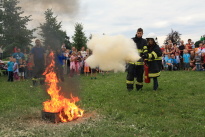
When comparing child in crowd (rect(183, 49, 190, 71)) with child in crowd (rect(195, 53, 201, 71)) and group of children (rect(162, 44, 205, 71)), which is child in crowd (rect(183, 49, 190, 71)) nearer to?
group of children (rect(162, 44, 205, 71))

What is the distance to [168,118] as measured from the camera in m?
5.39

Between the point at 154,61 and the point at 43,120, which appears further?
the point at 154,61

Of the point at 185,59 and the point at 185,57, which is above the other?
the point at 185,57

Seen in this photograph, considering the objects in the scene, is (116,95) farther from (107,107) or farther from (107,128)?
(107,128)

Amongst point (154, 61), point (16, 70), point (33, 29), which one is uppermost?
point (33, 29)

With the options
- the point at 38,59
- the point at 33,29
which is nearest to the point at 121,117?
the point at 33,29

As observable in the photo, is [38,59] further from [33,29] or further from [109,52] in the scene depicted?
[109,52]

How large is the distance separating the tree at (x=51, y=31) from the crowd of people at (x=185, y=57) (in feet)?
42.2

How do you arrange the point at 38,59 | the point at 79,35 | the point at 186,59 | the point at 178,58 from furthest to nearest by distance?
the point at 178,58 < the point at 186,59 < the point at 38,59 < the point at 79,35

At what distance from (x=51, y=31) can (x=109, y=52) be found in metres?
1.59

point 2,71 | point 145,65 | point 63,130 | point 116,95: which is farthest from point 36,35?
point 2,71

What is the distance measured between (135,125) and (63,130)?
1477mm

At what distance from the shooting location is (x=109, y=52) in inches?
239

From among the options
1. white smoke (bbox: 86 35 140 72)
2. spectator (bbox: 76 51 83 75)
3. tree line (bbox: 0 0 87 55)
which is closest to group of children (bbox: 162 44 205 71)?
spectator (bbox: 76 51 83 75)
